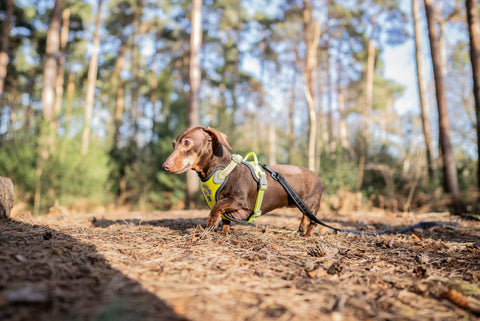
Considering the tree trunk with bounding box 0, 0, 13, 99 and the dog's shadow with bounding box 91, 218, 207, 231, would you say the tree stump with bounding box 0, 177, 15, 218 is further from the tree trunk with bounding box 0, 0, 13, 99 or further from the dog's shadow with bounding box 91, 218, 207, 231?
the tree trunk with bounding box 0, 0, 13, 99

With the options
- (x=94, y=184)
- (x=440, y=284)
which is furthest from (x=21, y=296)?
(x=94, y=184)

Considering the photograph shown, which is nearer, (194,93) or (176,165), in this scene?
(176,165)

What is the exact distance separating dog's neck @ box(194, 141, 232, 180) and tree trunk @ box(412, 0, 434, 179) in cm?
926

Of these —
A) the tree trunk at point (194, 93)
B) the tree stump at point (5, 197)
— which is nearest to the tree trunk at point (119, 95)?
the tree trunk at point (194, 93)

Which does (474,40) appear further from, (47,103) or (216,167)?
(47,103)

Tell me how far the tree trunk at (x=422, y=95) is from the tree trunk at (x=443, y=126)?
3.28ft

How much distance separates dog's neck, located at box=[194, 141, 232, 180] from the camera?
3.18 m

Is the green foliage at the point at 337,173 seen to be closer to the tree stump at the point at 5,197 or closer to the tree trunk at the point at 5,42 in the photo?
the tree stump at the point at 5,197

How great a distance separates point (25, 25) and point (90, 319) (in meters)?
22.4

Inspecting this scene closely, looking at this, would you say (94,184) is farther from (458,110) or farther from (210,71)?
(458,110)

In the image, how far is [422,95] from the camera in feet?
37.0

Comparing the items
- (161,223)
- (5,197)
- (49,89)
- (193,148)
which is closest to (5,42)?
(49,89)

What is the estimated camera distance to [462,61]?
51.7ft

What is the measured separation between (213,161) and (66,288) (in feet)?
6.26
